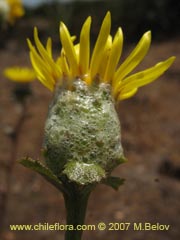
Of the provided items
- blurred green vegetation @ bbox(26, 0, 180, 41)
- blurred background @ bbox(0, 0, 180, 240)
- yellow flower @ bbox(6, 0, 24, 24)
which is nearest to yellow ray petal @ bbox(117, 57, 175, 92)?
blurred background @ bbox(0, 0, 180, 240)

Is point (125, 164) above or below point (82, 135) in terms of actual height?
below

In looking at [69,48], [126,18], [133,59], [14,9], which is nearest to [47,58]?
[69,48]

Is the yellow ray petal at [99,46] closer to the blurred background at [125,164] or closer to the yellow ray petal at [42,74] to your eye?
the yellow ray petal at [42,74]

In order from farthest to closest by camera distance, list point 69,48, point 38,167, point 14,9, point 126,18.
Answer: point 126,18, point 14,9, point 69,48, point 38,167

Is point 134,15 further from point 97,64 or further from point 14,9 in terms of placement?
point 97,64

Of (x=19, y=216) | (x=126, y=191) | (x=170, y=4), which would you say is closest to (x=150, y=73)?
(x=19, y=216)

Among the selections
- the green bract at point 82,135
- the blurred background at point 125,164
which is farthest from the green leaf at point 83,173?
the blurred background at point 125,164
